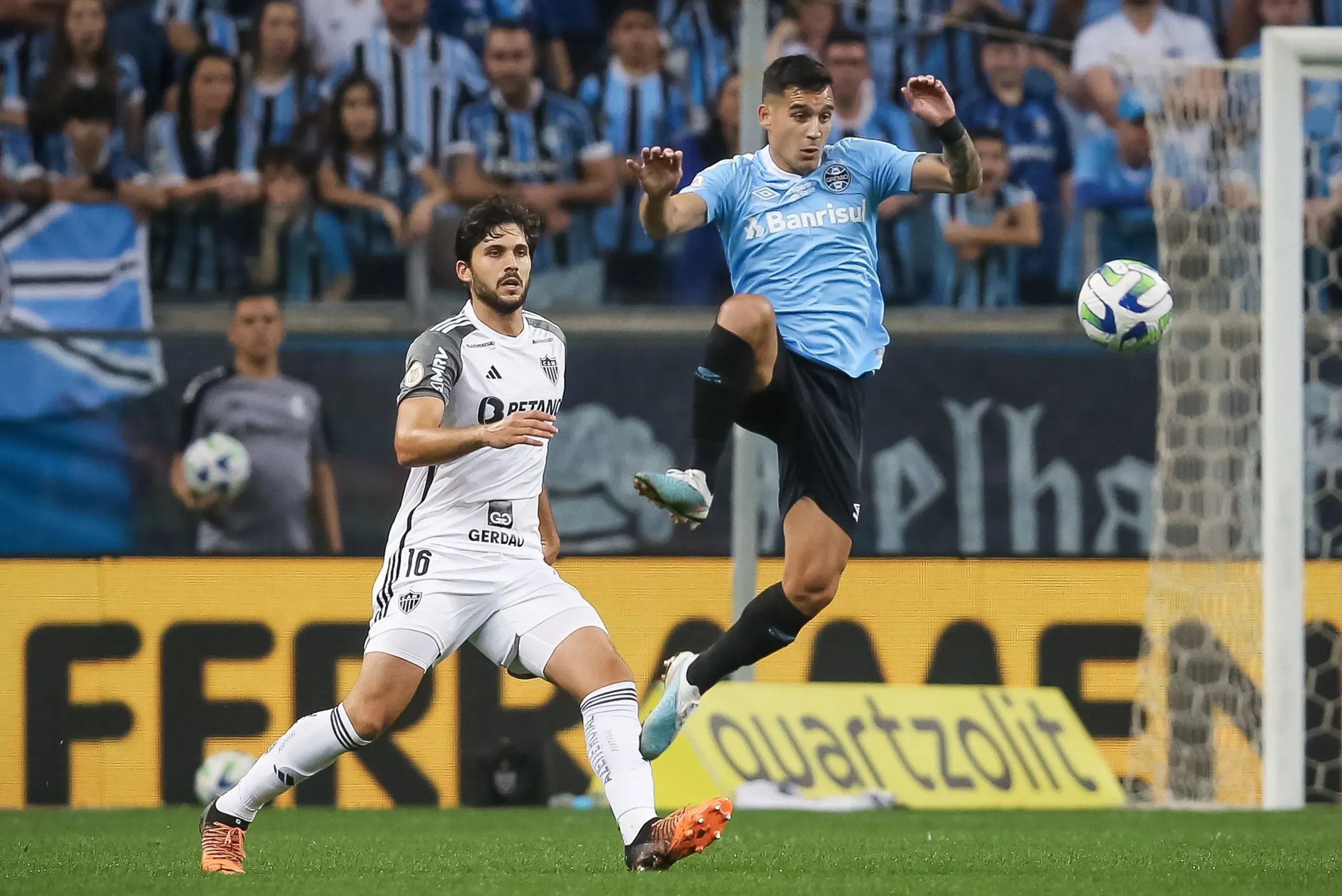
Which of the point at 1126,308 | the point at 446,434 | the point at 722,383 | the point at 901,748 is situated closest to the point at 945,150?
the point at 1126,308

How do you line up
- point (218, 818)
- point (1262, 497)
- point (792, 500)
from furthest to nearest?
point (1262, 497) < point (792, 500) < point (218, 818)

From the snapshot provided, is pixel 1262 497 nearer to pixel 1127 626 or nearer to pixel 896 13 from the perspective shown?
pixel 1127 626

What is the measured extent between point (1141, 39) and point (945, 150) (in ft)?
21.7

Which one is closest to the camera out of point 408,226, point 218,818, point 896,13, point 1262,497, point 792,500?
point 218,818

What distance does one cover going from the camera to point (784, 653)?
956 cm

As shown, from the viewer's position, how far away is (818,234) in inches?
254

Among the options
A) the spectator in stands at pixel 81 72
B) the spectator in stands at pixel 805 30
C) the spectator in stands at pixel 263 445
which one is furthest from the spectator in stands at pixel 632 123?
the spectator in stands at pixel 81 72

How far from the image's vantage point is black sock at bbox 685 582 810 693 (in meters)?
6.39

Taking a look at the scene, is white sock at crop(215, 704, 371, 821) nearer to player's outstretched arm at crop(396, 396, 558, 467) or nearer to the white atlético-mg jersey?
the white atlético-mg jersey

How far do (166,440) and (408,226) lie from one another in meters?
2.35

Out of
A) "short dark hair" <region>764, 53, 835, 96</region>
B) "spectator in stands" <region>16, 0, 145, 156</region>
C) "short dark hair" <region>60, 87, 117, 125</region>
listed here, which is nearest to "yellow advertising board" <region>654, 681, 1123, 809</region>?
"short dark hair" <region>764, 53, 835, 96</region>

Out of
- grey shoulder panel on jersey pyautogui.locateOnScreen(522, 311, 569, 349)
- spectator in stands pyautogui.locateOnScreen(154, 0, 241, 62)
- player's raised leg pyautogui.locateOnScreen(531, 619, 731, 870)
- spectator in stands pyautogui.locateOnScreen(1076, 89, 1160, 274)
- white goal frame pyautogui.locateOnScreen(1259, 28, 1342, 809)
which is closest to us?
player's raised leg pyautogui.locateOnScreen(531, 619, 731, 870)

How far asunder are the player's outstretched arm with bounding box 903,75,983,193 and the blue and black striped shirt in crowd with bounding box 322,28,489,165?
223 inches

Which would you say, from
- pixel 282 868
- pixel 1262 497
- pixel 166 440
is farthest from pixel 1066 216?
pixel 282 868
